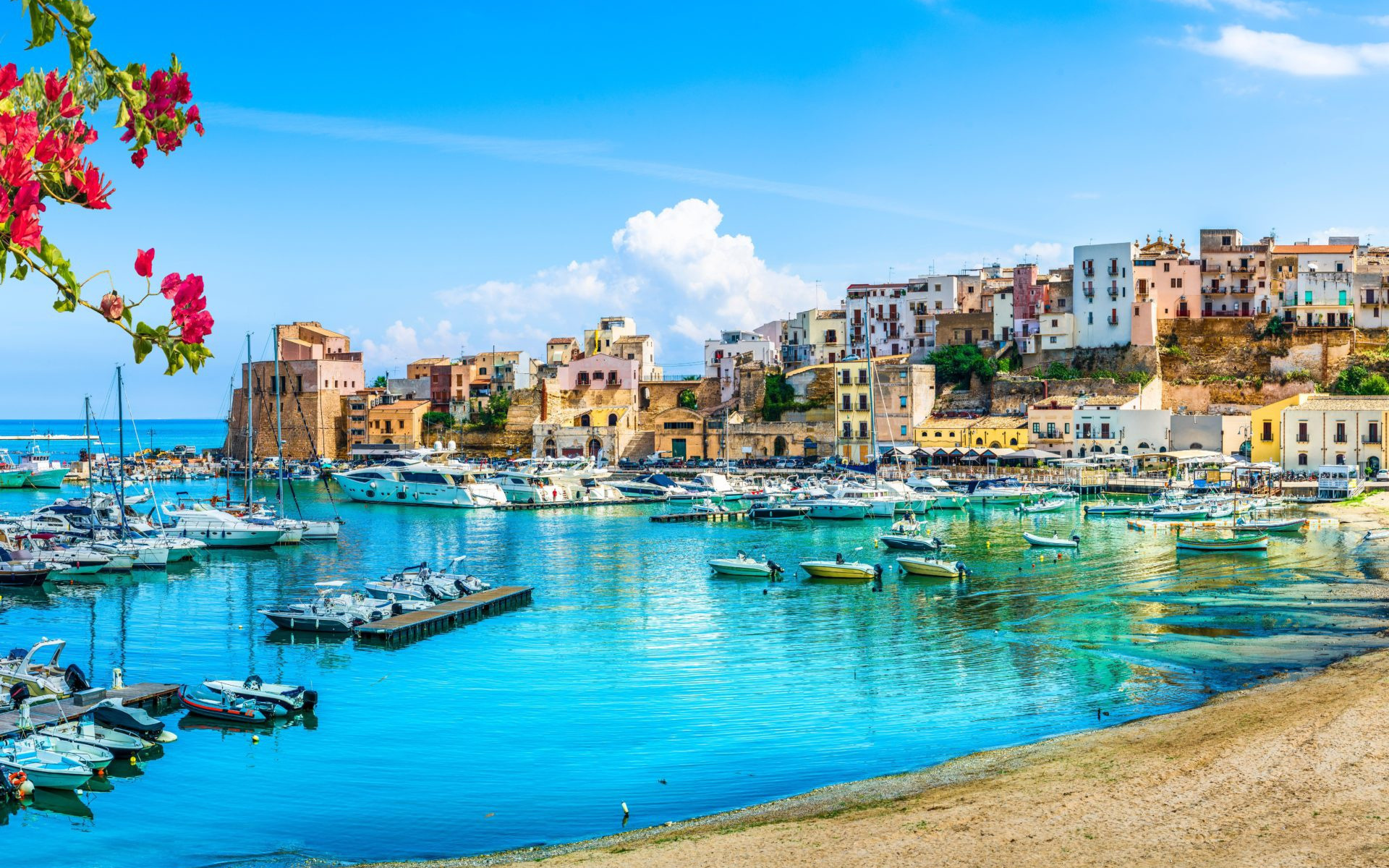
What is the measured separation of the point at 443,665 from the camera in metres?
27.1

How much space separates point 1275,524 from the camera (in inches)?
1857

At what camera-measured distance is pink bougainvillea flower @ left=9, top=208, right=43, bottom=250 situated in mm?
3229

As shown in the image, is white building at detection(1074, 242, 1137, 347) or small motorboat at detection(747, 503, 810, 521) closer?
small motorboat at detection(747, 503, 810, 521)

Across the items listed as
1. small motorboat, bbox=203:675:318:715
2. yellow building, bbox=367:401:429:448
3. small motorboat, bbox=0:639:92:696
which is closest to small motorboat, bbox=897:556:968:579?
small motorboat, bbox=203:675:318:715

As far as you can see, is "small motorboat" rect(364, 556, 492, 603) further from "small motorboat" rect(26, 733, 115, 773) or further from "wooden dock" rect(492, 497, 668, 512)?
"wooden dock" rect(492, 497, 668, 512)

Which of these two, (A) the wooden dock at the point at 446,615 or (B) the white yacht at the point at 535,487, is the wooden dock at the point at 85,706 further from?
(B) the white yacht at the point at 535,487

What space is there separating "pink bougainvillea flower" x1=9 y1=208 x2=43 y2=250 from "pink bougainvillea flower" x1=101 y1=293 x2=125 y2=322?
0.31 metres

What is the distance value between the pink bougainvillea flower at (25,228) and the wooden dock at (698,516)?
5510cm

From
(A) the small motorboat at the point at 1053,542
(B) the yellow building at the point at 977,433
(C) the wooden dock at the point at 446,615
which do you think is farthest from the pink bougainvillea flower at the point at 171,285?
(B) the yellow building at the point at 977,433

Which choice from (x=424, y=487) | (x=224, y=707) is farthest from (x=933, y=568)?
(x=424, y=487)

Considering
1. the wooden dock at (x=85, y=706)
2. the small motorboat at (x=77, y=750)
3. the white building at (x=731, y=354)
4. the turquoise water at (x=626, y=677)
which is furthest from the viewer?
the white building at (x=731, y=354)

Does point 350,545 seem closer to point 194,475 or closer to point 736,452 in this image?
point 736,452

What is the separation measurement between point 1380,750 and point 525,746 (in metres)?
12.9

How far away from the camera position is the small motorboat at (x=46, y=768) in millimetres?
18172
